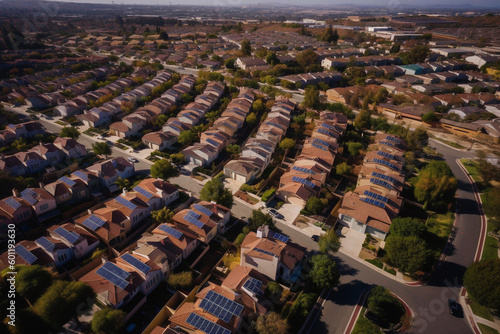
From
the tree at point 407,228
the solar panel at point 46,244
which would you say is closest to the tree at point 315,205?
the tree at point 407,228

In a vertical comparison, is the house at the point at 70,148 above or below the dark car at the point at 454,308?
above

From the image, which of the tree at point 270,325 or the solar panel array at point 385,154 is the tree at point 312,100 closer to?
the solar panel array at point 385,154

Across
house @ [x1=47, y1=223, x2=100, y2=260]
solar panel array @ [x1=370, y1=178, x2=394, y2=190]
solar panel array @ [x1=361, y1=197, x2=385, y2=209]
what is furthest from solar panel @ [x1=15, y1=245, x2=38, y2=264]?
solar panel array @ [x1=370, y1=178, x2=394, y2=190]

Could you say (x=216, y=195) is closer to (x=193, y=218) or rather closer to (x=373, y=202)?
(x=193, y=218)

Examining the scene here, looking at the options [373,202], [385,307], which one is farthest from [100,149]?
[385,307]

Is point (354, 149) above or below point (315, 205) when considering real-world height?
above

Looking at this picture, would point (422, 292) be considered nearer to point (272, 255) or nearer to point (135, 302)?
point (272, 255)
